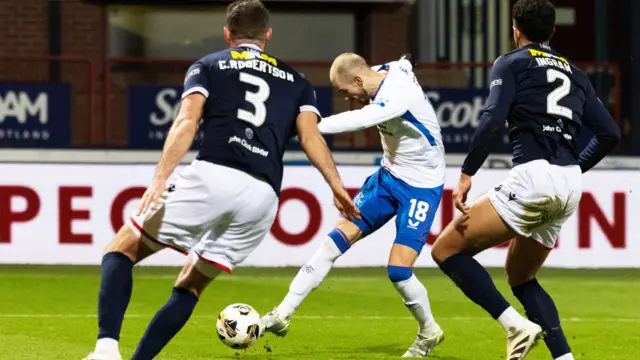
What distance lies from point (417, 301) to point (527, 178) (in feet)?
4.53

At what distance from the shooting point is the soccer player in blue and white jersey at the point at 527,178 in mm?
7090

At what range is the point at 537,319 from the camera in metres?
7.32

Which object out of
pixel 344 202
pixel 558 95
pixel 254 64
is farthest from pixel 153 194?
pixel 558 95

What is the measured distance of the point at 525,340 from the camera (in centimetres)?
719

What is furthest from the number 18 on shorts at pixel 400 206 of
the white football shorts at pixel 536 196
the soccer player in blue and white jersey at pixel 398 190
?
the white football shorts at pixel 536 196

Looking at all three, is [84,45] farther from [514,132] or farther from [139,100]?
[514,132]

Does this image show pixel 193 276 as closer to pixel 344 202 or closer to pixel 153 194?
pixel 153 194

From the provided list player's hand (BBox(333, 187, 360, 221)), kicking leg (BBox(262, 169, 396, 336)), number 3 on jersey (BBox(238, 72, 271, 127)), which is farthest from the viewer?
kicking leg (BBox(262, 169, 396, 336))

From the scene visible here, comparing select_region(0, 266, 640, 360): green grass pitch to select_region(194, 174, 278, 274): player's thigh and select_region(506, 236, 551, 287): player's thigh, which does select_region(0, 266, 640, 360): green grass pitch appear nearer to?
select_region(506, 236, 551, 287): player's thigh

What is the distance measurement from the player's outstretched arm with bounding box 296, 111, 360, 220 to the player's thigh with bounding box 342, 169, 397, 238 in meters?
1.75

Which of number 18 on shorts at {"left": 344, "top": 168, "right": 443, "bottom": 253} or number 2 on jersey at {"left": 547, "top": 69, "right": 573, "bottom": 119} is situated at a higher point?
number 2 on jersey at {"left": 547, "top": 69, "right": 573, "bottom": 119}

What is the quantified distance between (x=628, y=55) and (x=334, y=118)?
1395 cm

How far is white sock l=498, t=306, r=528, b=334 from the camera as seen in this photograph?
7262 millimetres

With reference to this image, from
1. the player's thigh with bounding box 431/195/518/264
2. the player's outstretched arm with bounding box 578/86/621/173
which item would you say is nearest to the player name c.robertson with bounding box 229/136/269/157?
the player's thigh with bounding box 431/195/518/264
